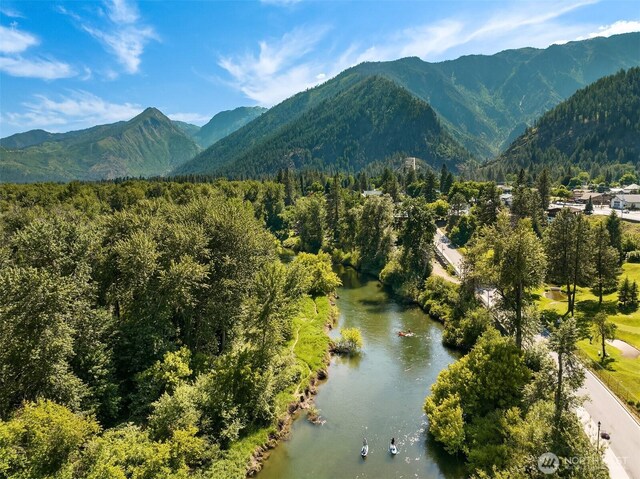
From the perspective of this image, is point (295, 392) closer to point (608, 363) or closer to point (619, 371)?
point (619, 371)

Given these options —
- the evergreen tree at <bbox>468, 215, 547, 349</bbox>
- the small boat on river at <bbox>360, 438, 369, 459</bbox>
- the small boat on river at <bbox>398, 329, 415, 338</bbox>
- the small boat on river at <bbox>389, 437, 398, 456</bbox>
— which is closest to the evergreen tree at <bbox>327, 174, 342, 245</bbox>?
the small boat on river at <bbox>398, 329, 415, 338</bbox>

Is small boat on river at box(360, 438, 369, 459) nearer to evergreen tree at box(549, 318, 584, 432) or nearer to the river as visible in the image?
the river

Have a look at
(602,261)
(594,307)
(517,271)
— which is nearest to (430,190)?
(602,261)

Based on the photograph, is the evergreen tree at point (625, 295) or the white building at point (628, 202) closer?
the evergreen tree at point (625, 295)

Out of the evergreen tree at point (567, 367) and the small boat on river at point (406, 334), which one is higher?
the evergreen tree at point (567, 367)

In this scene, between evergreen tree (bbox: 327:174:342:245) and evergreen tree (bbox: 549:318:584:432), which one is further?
evergreen tree (bbox: 327:174:342:245)

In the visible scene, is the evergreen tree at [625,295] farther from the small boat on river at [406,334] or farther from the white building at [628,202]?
the white building at [628,202]

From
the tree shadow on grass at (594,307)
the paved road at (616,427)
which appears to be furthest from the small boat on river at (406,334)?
the tree shadow on grass at (594,307)
